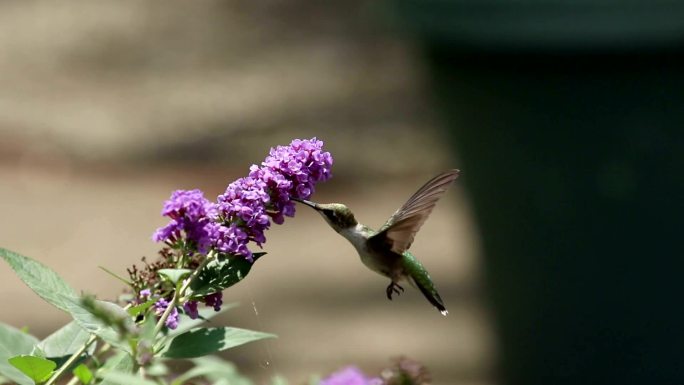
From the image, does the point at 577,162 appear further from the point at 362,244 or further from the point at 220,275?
the point at 220,275

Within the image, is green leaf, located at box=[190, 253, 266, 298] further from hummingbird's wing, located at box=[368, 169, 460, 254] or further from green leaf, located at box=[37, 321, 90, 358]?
hummingbird's wing, located at box=[368, 169, 460, 254]

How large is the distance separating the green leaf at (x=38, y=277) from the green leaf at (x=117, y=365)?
0.10m

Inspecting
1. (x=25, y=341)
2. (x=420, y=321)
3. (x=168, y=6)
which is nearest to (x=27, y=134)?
(x=168, y=6)

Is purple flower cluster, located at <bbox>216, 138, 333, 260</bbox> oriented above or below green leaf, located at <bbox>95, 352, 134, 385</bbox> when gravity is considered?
above

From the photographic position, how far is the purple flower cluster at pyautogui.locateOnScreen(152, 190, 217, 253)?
1168 millimetres

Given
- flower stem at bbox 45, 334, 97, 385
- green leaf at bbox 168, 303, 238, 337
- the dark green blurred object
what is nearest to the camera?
flower stem at bbox 45, 334, 97, 385

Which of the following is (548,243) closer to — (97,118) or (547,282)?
(547,282)

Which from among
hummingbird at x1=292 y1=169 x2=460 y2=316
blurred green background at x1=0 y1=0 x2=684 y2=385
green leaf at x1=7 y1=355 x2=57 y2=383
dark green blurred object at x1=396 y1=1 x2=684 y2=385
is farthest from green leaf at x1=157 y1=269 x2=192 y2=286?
dark green blurred object at x1=396 y1=1 x2=684 y2=385

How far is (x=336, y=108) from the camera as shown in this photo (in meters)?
6.41

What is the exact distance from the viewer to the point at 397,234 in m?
1.46

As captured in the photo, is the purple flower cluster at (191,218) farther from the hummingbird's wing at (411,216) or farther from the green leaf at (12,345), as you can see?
the hummingbird's wing at (411,216)

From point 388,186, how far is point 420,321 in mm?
1064

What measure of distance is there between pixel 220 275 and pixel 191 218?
0.24 feet

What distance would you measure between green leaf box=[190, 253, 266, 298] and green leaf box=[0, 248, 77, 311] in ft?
0.42
